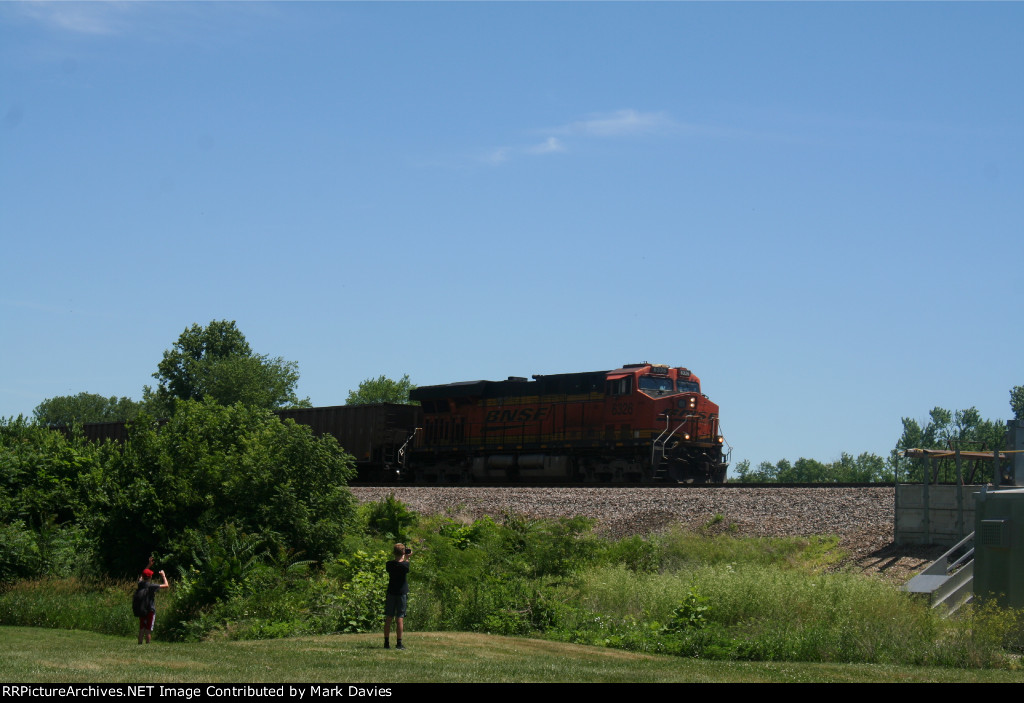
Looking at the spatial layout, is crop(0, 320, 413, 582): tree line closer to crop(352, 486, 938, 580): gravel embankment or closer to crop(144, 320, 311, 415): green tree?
crop(352, 486, 938, 580): gravel embankment

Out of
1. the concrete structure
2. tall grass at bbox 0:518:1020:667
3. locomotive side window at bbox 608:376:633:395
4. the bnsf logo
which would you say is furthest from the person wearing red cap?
the bnsf logo

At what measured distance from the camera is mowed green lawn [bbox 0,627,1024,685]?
10.5m

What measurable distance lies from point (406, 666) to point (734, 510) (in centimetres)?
1272

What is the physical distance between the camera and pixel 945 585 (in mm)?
15469

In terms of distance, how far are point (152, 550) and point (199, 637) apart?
5.98 metres

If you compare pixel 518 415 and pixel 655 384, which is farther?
pixel 518 415

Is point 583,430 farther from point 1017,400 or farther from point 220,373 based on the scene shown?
point 1017,400

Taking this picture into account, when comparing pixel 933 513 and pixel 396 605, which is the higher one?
pixel 933 513

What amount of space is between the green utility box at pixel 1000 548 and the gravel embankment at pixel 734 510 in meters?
2.85

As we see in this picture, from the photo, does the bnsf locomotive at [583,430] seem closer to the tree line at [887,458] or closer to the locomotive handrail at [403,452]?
the locomotive handrail at [403,452]

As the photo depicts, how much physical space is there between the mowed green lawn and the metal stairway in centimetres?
345

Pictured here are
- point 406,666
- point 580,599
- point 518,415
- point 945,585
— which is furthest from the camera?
point 518,415

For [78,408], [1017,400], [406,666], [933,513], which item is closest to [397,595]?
[406,666]

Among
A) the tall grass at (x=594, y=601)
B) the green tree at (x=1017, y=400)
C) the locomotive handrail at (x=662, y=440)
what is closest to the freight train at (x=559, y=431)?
the locomotive handrail at (x=662, y=440)
